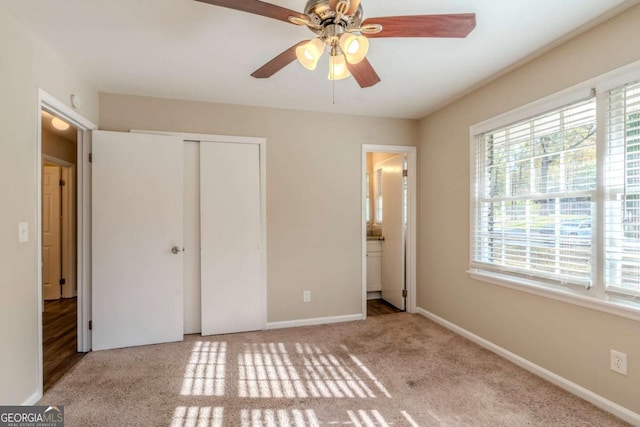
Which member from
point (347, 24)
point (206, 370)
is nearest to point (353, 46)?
point (347, 24)

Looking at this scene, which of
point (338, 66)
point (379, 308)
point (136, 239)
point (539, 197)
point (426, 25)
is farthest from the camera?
point (379, 308)

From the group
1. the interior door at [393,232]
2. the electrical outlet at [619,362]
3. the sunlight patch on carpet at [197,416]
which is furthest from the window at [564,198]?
the sunlight patch on carpet at [197,416]

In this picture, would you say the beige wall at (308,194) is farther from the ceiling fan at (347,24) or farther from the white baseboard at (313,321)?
the ceiling fan at (347,24)

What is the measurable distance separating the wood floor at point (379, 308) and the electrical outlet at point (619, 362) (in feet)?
7.37

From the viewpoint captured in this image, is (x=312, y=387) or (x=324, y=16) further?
(x=312, y=387)

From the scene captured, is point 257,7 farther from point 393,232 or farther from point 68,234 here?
point 68,234

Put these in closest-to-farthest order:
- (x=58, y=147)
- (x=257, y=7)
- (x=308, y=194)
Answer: (x=257, y=7) → (x=308, y=194) → (x=58, y=147)

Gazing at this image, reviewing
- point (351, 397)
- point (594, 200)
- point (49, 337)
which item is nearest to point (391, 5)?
point (594, 200)

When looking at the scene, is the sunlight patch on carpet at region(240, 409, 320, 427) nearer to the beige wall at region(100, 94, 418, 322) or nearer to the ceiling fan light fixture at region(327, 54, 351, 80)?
the beige wall at region(100, 94, 418, 322)

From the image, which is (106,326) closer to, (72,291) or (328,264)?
(328,264)

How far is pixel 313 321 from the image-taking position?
355 cm

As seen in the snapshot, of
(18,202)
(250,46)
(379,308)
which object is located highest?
(250,46)

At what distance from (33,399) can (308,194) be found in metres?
2.66

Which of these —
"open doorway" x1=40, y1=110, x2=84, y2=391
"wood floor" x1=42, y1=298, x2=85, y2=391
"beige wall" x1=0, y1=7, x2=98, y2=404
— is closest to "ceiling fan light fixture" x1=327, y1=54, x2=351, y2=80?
"beige wall" x1=0, y1=7, x2=98, y2=404
